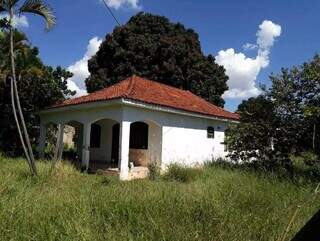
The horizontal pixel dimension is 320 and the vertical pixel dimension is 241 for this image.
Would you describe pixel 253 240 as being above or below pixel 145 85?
below

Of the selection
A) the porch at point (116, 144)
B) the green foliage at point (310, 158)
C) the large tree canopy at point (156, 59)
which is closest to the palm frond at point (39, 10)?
the porch at point (116, 144)

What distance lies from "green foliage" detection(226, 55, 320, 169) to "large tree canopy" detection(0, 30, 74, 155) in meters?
11.0

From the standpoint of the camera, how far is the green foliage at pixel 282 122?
1380 cm

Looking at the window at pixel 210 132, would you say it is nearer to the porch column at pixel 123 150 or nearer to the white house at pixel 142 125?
the white house at pixel 142 125

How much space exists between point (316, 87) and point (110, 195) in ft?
31.1

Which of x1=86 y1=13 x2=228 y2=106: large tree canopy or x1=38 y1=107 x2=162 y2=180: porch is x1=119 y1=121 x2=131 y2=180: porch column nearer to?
x1=38 y1=107 x2=162 y2=180: porch

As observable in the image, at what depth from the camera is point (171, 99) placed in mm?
19234

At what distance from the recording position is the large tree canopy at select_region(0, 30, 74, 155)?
19844mm

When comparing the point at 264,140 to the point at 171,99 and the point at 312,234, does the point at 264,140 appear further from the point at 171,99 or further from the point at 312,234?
the point at 312,234

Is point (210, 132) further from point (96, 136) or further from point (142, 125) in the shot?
point (96, 136)

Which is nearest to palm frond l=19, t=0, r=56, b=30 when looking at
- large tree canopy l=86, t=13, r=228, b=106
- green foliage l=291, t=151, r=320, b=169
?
green foliage l=291, t=151, r=320, b=169

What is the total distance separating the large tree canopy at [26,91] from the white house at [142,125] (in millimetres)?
933

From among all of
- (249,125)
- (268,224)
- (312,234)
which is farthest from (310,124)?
(312,234)

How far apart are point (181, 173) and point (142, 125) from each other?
4.98 m
